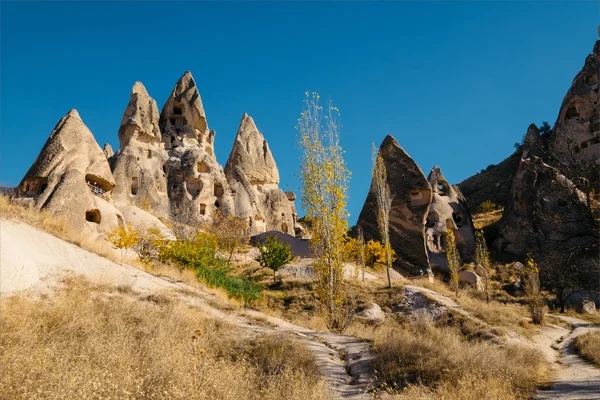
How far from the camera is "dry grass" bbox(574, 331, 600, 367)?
9.15m

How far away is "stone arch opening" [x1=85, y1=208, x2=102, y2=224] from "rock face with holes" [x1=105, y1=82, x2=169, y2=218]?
34.6ft

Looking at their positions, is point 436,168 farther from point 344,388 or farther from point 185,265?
point 344,388

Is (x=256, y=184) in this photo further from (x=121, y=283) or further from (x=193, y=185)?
(x=121, y=283)

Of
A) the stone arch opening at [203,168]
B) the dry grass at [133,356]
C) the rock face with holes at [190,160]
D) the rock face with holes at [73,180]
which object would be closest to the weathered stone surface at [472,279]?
the rock face with holes at [190,160]

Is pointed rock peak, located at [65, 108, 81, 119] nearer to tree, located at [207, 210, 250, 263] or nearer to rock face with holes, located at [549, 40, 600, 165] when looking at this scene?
tree, located at [207, 210, 250, 263]

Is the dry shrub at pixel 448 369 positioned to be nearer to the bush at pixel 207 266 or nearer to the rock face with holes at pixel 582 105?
the bush at pixel 207 266

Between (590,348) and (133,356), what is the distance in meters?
10.3

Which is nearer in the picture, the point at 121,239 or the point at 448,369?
the point at 448,369

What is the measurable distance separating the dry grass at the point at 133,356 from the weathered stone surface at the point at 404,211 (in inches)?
879

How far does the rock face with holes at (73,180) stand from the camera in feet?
54.7

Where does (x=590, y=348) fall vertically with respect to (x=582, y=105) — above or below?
below

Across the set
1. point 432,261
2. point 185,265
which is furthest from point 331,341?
point 432,261

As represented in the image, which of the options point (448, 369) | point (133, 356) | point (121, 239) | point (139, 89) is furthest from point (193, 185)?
point (448, 369)

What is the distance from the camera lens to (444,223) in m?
32.2
